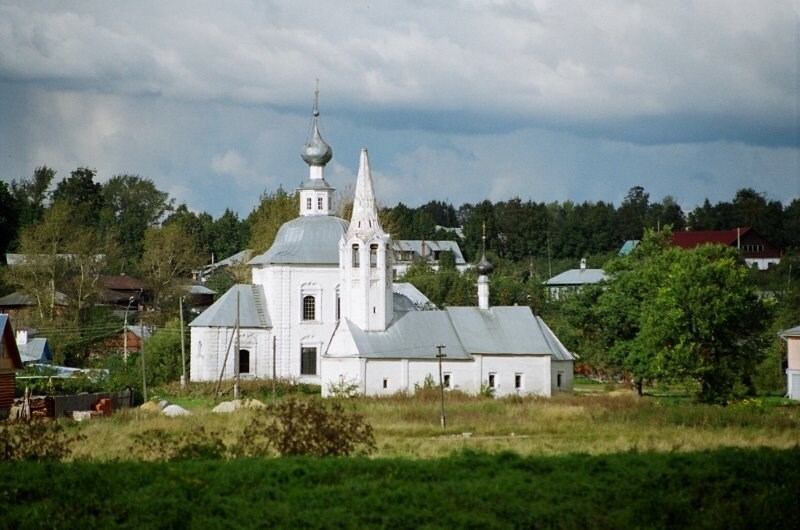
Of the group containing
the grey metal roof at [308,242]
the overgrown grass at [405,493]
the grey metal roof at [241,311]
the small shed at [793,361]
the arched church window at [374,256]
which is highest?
the grey metal roof at [308,242]

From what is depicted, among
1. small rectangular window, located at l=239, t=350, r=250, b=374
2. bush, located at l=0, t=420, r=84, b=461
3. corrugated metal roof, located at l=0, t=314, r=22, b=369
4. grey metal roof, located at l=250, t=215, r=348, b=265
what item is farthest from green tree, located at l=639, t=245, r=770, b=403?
bush, located at l=0, t=420, r=84, b=461

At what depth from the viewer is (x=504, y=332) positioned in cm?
4656

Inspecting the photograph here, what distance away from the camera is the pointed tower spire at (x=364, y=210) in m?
46.8

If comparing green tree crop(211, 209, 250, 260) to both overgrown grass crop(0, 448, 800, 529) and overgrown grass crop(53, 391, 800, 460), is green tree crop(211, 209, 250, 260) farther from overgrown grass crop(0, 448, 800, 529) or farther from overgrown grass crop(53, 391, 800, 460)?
overgrown grass crop(0, 448, 800, 529)

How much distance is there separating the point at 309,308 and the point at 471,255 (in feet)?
189

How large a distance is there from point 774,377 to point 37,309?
32191 millimetres

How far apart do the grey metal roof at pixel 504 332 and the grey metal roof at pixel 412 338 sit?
437mm

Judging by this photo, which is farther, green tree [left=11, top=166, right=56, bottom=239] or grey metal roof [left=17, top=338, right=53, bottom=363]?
green tree [left=11, top=166, right=56, bottom=239]

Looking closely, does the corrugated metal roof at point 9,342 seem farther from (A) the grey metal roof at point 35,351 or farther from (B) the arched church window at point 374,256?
(B) the arched church window at point 374,256

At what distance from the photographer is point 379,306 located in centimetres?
4631

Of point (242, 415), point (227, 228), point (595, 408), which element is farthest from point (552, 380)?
point (227, 228)

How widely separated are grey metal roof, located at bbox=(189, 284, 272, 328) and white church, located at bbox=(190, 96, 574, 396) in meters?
0.05

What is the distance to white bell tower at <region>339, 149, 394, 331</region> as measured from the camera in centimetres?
Result: 4622

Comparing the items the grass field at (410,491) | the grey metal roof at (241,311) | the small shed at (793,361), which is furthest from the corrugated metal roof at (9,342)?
the small shed at (793,361)
